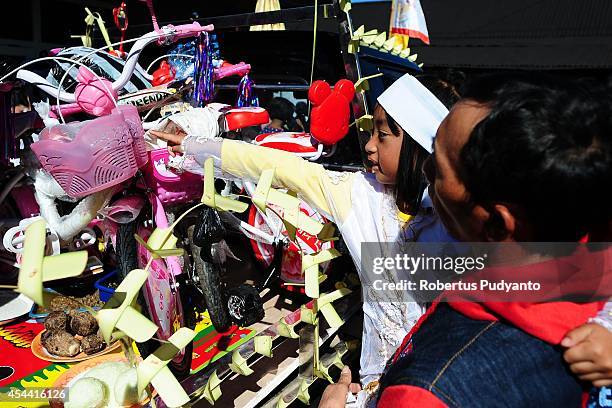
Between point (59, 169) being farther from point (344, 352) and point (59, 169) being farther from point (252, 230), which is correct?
point (344, 352)

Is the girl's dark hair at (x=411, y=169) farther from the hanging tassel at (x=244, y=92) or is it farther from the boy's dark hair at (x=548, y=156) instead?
the hanging tassel at (x=244, y=92)

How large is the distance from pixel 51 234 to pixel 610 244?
212cm

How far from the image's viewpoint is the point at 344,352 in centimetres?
219

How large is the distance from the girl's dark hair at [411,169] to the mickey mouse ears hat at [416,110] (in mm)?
64

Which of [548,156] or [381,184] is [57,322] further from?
[548,156]

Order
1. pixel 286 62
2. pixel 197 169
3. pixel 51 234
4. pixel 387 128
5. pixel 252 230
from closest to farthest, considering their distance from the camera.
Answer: pixel 387 128 < pixel 197 169 < pixel 51 234 < pixel 252 230 < pixel 286 62

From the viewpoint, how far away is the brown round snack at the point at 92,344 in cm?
219

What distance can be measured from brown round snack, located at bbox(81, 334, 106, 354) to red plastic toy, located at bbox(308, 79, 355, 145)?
4.80 ft

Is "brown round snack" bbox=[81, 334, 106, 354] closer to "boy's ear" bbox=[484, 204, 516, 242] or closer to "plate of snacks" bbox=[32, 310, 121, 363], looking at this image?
"plate of snacks" bbox=[32, 310, 121, 363]

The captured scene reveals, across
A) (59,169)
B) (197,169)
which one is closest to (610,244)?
(197,169)

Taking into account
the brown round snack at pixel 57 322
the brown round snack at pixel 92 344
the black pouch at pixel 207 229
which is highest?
the black pouch at pixel 207 229

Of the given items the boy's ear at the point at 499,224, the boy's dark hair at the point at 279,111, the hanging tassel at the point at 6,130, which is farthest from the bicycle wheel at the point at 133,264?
the boy's dark hair at the point at 279,111

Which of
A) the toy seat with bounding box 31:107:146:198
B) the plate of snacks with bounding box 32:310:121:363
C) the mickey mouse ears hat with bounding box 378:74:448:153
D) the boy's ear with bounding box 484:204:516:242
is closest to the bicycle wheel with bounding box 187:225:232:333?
the plate of snacks with bounding box 32:310:121:363

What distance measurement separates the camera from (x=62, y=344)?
2.16 m
